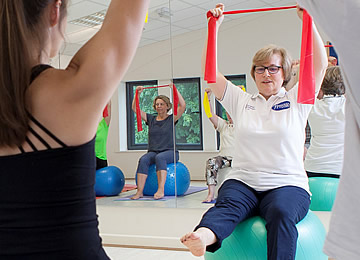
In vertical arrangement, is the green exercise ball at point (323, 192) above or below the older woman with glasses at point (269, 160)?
below

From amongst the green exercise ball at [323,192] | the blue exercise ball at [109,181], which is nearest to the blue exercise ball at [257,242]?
the green exercise ball at [323,192]

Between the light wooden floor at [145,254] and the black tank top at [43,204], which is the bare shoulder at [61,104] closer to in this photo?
the black tank top at [43,204]

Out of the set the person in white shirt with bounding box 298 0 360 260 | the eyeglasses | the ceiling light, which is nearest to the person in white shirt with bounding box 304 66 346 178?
the eyeglasses

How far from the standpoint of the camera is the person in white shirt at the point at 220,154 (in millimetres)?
3480

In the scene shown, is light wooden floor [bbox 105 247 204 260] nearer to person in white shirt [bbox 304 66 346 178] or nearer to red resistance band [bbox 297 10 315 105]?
person in white shirt [bbox 304 66 346 178]

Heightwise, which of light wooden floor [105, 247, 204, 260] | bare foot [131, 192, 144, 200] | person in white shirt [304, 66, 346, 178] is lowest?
light wooden floor [105, 247, 204, 260]

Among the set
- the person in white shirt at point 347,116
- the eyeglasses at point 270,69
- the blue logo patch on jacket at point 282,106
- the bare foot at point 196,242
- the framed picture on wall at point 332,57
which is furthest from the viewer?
the framed picture on wall at point 332,57

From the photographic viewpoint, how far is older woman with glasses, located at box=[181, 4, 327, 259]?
2.16 meters

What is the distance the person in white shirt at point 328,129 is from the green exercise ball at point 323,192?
0.36ft

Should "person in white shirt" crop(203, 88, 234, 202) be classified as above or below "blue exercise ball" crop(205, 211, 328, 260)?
above

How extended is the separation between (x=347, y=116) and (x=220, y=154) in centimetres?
273

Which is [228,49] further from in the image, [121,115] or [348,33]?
[348,33]

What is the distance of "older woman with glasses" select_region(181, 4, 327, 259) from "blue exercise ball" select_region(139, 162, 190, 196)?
131cm

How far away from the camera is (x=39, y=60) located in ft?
2.86
